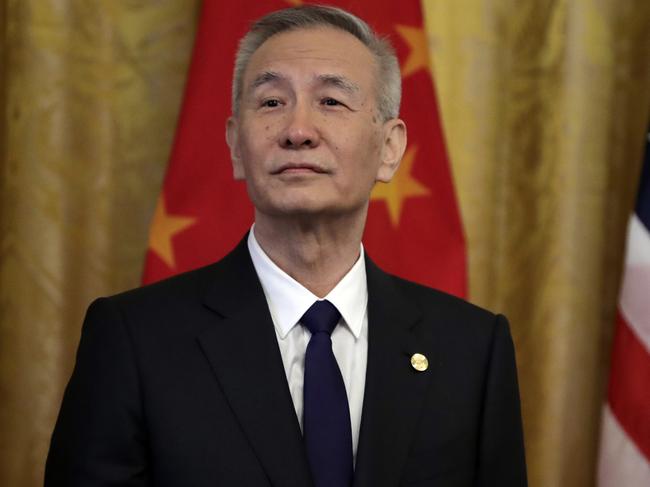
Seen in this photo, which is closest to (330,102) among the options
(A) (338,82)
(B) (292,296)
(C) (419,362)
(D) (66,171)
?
(A) (338,82)

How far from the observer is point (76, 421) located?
1300mm

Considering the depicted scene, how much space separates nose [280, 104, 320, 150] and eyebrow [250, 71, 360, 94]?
2.5 inches

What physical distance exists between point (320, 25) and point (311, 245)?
355 mm

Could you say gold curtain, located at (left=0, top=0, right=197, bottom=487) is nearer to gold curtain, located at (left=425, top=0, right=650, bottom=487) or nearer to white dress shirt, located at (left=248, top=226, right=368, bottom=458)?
gold curtain, located at (left=425, top=0, right=650, bottom=487)

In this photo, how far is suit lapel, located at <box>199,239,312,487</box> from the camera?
1287 mm

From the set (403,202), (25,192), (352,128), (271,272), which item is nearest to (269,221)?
(271,272)

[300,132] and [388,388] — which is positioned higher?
[300,132]

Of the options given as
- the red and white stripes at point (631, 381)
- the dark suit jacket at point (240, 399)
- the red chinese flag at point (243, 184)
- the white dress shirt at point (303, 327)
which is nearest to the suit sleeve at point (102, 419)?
the dark suit jacket at point (240, 399)

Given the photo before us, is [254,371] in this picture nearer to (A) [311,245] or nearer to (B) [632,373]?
(A) [311,245]

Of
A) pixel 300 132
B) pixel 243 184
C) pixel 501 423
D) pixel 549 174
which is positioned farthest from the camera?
pixel 549 174

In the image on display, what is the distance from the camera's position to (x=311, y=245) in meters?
1.44

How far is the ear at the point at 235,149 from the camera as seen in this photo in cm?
151

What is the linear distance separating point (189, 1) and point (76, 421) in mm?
1302

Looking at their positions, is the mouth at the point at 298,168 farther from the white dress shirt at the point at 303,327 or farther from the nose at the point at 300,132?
the white dress shirt at the point at 303,327
